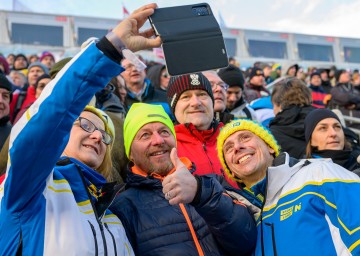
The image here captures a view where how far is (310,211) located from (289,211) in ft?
0.39

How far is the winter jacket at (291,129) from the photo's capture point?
14.5ft

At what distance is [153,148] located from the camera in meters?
3.00

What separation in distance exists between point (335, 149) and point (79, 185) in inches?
104

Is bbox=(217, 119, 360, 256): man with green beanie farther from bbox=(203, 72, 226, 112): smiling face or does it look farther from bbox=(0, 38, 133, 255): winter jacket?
bbox=(203, 72, 226, 112): smiling face

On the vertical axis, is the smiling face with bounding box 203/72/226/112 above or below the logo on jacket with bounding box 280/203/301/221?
above

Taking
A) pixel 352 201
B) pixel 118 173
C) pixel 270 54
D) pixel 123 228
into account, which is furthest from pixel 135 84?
pixel 270 54

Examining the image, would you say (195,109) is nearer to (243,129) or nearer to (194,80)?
(194,80)

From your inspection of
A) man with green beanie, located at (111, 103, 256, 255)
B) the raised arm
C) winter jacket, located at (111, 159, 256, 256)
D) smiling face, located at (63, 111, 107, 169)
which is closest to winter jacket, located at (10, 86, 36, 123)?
man with green beanie, located at (111, 103, 256, 255)

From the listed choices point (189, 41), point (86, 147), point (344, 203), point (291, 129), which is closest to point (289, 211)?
→ point (344, 203)

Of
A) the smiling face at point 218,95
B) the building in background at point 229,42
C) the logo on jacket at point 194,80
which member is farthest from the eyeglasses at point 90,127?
the building in background at point 229,42

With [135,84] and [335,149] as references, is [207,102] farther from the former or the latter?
[135,84]

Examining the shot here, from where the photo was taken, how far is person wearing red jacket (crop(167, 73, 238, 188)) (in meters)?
3.55

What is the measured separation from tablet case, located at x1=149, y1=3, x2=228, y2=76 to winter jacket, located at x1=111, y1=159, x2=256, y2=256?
0.63 m

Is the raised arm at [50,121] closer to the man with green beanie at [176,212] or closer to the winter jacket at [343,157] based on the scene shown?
the man with green beanie at [176,212]
